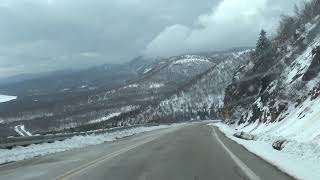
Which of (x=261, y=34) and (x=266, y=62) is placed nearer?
(x=266, y=62)

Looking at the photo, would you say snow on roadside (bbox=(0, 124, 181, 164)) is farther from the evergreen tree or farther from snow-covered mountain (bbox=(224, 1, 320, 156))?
the evergreen tree

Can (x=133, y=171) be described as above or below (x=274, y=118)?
below

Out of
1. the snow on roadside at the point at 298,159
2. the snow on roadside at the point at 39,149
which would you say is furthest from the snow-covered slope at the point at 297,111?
the snow on roadside at the point at 39,149

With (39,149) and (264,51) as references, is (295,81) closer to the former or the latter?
(39,149)

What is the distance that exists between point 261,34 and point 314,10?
23567mm

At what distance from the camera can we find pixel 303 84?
31156 millimetres

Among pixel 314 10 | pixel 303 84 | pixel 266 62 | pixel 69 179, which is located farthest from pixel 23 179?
pixel 266 62

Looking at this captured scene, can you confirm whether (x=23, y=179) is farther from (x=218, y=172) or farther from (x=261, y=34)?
(x=261, y=34)

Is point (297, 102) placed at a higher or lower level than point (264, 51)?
lower

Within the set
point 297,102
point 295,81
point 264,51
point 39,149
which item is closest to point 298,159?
point 297,102

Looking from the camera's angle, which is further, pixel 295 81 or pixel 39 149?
pixel 295 81

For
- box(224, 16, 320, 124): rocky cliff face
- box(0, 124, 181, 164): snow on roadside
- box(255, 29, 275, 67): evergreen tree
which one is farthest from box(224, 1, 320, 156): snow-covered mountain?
box(0, 124, 181, 164): snow on roadside

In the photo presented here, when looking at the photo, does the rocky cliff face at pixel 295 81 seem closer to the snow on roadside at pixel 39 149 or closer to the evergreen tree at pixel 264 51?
the evergreen tree at pixel 264 51

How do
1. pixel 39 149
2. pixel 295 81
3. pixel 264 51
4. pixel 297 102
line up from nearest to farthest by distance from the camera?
pixel 39 149 < pixel 297 102 < pixel 295 81 < pixel 264 51
